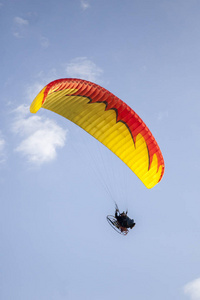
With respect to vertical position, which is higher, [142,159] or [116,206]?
[142,159]

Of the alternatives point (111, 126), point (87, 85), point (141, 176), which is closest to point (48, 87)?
point (87, 85)

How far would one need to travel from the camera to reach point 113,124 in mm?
19219

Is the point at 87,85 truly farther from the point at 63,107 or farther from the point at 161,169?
the point at 161,169

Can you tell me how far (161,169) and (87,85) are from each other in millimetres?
5914

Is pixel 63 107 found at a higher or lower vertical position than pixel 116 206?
higher

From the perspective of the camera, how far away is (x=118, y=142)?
63.7ft

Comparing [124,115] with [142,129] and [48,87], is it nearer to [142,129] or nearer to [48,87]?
[142,129]

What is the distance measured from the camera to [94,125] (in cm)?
1928

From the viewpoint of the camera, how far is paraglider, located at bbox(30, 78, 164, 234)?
1886 cm

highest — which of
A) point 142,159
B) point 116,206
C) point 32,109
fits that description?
point 32,109

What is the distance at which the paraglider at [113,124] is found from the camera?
18.9 m

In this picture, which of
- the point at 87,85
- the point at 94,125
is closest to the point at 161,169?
the point at 94,125

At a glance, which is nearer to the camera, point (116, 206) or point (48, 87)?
point (48, 87)

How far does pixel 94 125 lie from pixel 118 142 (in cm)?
154
